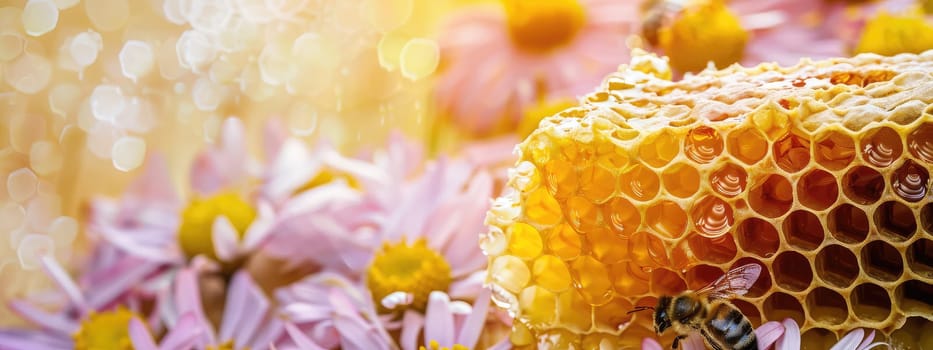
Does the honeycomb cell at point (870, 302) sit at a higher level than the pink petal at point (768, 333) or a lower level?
higher

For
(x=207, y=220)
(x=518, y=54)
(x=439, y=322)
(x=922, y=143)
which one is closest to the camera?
(x=922, y=143)

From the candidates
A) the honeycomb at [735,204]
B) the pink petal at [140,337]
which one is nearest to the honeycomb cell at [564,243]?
the honeycomb at [735,204]

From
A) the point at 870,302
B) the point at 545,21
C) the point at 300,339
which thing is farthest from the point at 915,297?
the point at 545,21

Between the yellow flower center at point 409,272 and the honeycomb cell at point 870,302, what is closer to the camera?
the honeycomb cell at point 870,302

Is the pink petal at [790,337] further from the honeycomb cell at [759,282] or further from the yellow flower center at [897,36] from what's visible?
the yellow flower center at [897,36]

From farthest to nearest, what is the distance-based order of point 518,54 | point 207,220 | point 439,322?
point 518,54 < point 207,220 < point 439,322

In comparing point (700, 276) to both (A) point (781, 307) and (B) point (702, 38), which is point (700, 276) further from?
(B) point (702, 38)

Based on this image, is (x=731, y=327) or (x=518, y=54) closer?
(x=731, y=327)
